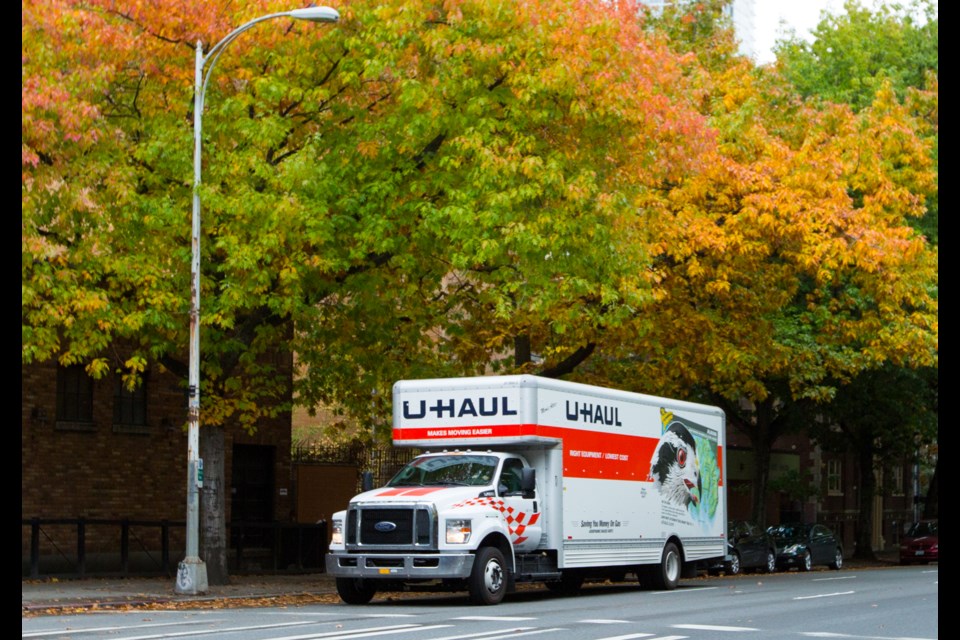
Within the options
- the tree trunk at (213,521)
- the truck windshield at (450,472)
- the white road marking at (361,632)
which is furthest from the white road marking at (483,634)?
the tree trunk at (213,521)

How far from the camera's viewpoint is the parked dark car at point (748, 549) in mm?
34125

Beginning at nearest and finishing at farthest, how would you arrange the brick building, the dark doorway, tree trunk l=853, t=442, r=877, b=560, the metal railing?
the metal railing < the brick building < the dark doorway < tree trunk l=853, t=442, r=877, b=560

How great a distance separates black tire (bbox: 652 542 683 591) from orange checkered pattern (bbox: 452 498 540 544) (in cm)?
416

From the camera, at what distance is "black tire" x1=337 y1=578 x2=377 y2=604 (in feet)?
68.3

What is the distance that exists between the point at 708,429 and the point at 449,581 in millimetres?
7703

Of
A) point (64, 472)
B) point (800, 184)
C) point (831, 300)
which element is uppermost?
point (800, 184)

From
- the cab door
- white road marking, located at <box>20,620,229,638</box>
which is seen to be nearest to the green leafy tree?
the cab door

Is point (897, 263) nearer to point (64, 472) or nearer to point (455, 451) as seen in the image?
point (455, 451)

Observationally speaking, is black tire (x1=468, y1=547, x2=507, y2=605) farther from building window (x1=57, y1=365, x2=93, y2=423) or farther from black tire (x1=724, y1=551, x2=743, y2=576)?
black tire (x1=724, y1=551, x2=743, y2=576)

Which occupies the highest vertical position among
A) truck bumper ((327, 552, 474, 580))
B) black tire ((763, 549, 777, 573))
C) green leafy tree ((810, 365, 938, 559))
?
green leafy tree ((810, 365, 938, 559))

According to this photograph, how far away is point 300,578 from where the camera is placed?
28328 mm

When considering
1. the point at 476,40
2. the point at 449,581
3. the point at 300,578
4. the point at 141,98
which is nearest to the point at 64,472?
the point at 300,578

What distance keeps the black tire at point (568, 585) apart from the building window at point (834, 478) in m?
34.7

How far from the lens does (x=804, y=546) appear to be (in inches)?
1471
